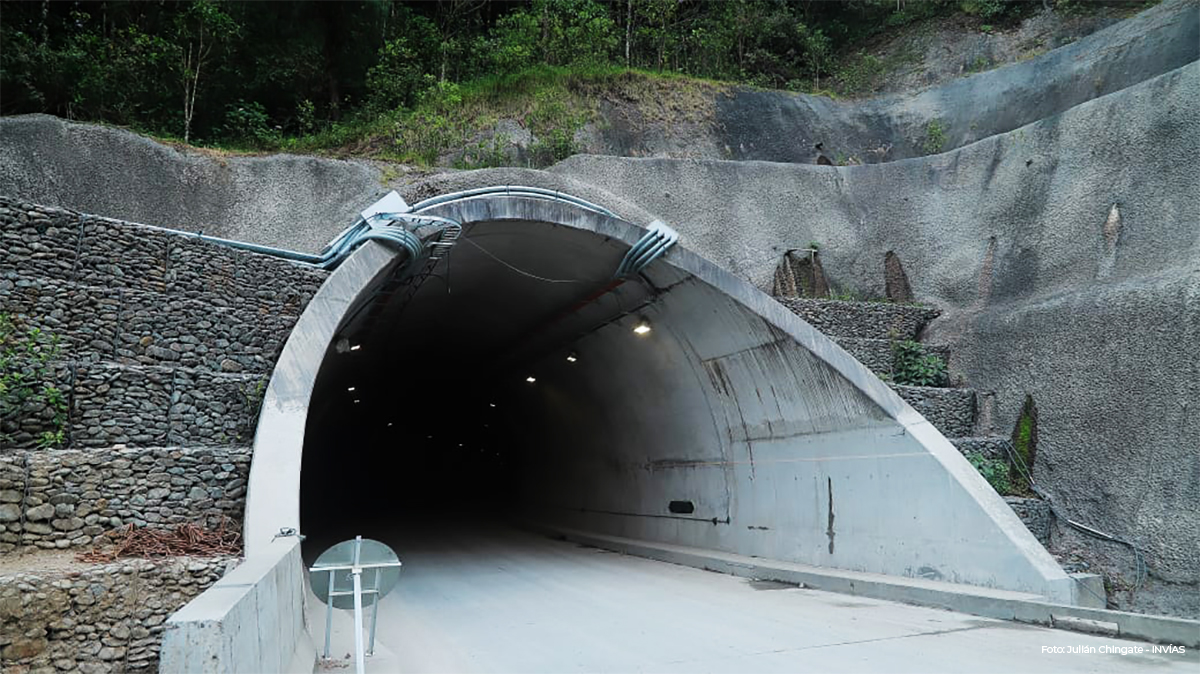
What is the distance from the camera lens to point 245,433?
10234mm

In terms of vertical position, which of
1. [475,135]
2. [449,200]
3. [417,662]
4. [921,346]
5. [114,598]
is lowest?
[417,662]

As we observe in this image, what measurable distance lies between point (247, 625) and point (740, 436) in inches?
399

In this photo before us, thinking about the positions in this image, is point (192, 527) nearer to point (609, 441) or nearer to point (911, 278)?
point (609, 441)

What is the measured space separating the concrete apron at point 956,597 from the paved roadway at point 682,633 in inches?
7.5

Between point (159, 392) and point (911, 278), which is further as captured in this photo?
point (911, 278)

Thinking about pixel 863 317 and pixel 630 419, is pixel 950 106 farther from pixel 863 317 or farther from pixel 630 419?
pixel 630 419

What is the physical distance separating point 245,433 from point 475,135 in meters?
13.4

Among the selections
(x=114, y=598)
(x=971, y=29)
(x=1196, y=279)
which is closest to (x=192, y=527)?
(x=114, y=598)

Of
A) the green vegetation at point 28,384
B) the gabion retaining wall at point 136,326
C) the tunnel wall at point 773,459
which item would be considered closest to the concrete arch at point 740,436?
the tunnel wall at point 773,459

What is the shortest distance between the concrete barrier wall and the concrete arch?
1.02 meters

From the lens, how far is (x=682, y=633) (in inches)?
321

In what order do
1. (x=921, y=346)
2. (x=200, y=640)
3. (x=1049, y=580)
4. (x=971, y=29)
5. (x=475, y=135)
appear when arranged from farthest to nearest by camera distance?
(x=971, y=29)
(x=475, y=135)
(x=921, y=346)
(x=1049, y=580)
(x=200, y=640)

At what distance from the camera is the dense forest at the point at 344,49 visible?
2156cm

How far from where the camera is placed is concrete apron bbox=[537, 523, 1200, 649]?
6.90 m
